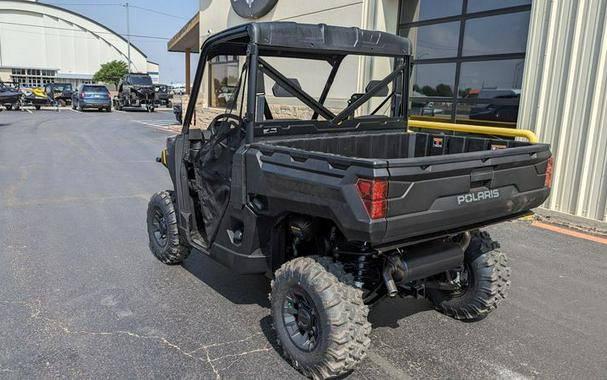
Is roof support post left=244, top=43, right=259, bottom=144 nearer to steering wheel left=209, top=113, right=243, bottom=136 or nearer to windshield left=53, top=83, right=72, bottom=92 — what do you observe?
steering wheel left=209, top=113, right=243, bottom=136

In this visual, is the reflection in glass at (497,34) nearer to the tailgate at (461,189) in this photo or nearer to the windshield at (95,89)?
the tailgate at (461,189)

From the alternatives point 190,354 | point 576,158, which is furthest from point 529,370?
point 576,158

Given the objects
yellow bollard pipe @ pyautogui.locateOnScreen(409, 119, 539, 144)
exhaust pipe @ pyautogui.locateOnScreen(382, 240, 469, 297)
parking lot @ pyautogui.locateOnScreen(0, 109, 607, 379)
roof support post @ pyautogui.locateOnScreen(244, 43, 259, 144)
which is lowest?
parking lot @ pyautogui.locateOnScreen(0, 109, 607, 379)

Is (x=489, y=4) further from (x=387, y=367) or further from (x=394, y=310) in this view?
(x=387, y=367)

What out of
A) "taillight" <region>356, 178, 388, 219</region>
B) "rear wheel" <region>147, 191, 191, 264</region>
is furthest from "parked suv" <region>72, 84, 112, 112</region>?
"taillight" <region>356, 178, 388, 219</region>

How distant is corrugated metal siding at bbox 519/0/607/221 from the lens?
632cm

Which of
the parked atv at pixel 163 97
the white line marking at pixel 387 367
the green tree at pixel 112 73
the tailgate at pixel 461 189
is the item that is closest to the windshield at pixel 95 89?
the parked atv at pixel 163 97

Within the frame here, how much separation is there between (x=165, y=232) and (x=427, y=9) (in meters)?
7.13

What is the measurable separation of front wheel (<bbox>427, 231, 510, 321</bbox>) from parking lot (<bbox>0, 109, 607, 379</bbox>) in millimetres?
155

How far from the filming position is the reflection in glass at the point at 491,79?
7.89 m

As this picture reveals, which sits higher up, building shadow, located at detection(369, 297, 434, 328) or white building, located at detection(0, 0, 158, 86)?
white building, located at detection(0, 0, 158, 86)

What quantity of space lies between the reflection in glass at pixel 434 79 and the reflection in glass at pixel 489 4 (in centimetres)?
101

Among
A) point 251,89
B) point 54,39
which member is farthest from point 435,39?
point 54,39

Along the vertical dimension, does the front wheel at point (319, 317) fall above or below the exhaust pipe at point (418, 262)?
below
